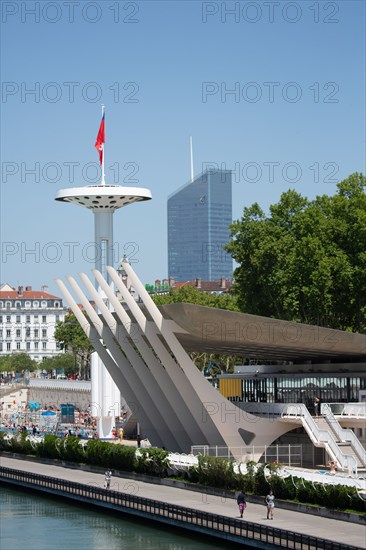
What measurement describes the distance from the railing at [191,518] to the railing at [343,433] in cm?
1185

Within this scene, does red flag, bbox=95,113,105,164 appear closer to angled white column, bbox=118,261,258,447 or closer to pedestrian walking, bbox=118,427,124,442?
pedestrian walking, bbox=118,427,124,442

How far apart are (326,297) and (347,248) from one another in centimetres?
389

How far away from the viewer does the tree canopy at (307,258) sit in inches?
3049

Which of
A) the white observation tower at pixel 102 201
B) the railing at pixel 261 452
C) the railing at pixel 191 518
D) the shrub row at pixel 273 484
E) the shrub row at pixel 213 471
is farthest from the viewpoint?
the white observation tower at pixel 102 201

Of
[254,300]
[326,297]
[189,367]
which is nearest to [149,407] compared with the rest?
[189,367]

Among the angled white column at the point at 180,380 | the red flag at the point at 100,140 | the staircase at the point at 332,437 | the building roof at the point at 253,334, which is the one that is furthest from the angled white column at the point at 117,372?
the red flag at the point at 100,140

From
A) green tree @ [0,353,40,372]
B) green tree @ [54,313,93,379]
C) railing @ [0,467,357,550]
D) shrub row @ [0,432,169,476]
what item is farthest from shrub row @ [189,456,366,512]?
green tree @ [0,353,40,372]

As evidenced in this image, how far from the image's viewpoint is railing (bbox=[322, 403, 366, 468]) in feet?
181

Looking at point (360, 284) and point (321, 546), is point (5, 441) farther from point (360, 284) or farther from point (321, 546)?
point (321, 546)

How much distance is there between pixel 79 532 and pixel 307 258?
114ft

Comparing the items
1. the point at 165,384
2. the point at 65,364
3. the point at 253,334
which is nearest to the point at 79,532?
the point at 253,334

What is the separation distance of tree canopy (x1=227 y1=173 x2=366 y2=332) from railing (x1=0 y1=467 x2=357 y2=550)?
87.8 feet

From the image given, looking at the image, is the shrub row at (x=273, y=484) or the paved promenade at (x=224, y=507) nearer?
the paved promenade at (x=224, y=507)

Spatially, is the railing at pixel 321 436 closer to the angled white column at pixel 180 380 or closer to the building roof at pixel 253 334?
the building roof at pixel 253 334
